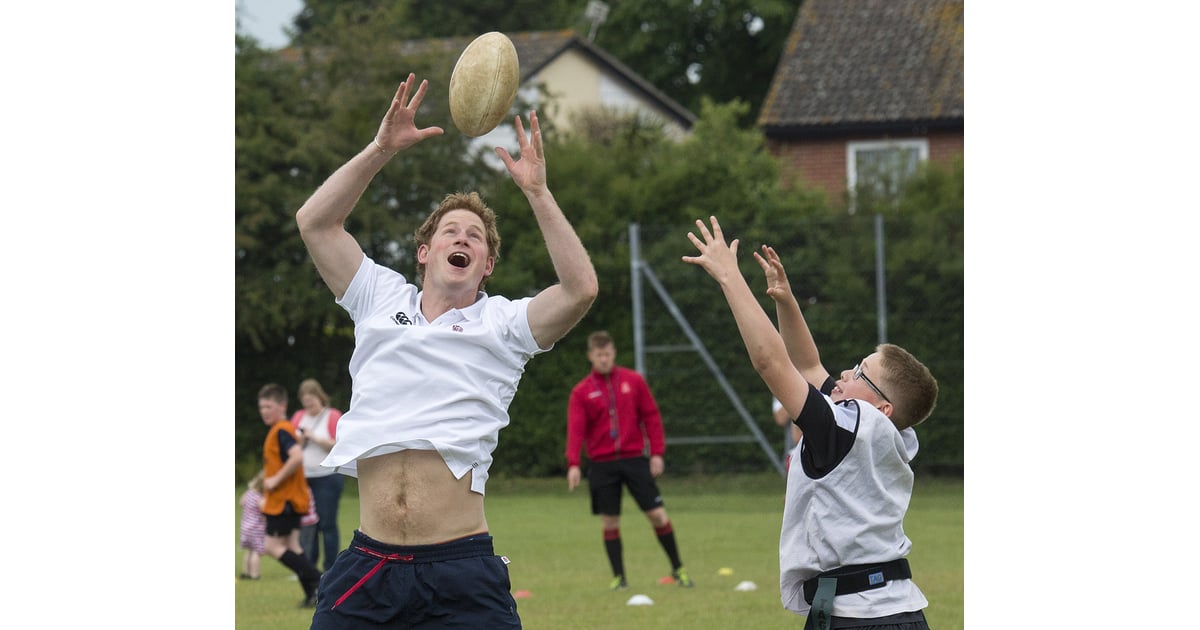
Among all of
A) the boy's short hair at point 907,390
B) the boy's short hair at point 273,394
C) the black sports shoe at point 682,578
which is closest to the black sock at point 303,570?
the boy's short hair at point 273,394

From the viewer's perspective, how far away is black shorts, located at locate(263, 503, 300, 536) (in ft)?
35.2

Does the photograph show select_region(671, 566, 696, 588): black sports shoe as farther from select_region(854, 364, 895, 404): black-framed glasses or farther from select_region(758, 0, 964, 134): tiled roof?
select_region(758, 0, 964, 134): tiled roof

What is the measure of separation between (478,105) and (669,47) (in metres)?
33.6

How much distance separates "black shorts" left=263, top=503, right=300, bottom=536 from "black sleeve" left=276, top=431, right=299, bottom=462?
1.26 feet

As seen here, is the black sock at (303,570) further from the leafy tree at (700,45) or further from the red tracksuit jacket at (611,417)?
the leafy tree at (700,45)

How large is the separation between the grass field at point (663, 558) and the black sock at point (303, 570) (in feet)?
0.60

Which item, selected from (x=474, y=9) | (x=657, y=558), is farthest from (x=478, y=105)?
(x=474, y=9)

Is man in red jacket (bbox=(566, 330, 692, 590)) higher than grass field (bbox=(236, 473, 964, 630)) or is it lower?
higher

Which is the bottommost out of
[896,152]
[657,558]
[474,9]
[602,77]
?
[657,558]

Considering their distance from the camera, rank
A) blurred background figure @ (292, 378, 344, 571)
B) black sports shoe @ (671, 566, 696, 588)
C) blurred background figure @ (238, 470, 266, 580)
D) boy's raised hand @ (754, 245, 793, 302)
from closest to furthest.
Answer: boy's raised hand @ (754, 245, 793, 302) → black sports shoe @ (671, 566, 696, 588) → blurred background figure @ (292, 378, 344, 571) → blurred background figure @ (238, 470, 266, 580)

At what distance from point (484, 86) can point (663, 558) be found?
8606 mm

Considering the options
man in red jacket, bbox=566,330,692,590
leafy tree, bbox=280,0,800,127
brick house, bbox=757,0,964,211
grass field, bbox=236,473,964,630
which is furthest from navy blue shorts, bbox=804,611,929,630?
leafy tree, bbox=280,0,800,127

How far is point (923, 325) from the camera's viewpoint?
18.7m

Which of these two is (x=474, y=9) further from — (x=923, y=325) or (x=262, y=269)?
(x=923, y=325)
